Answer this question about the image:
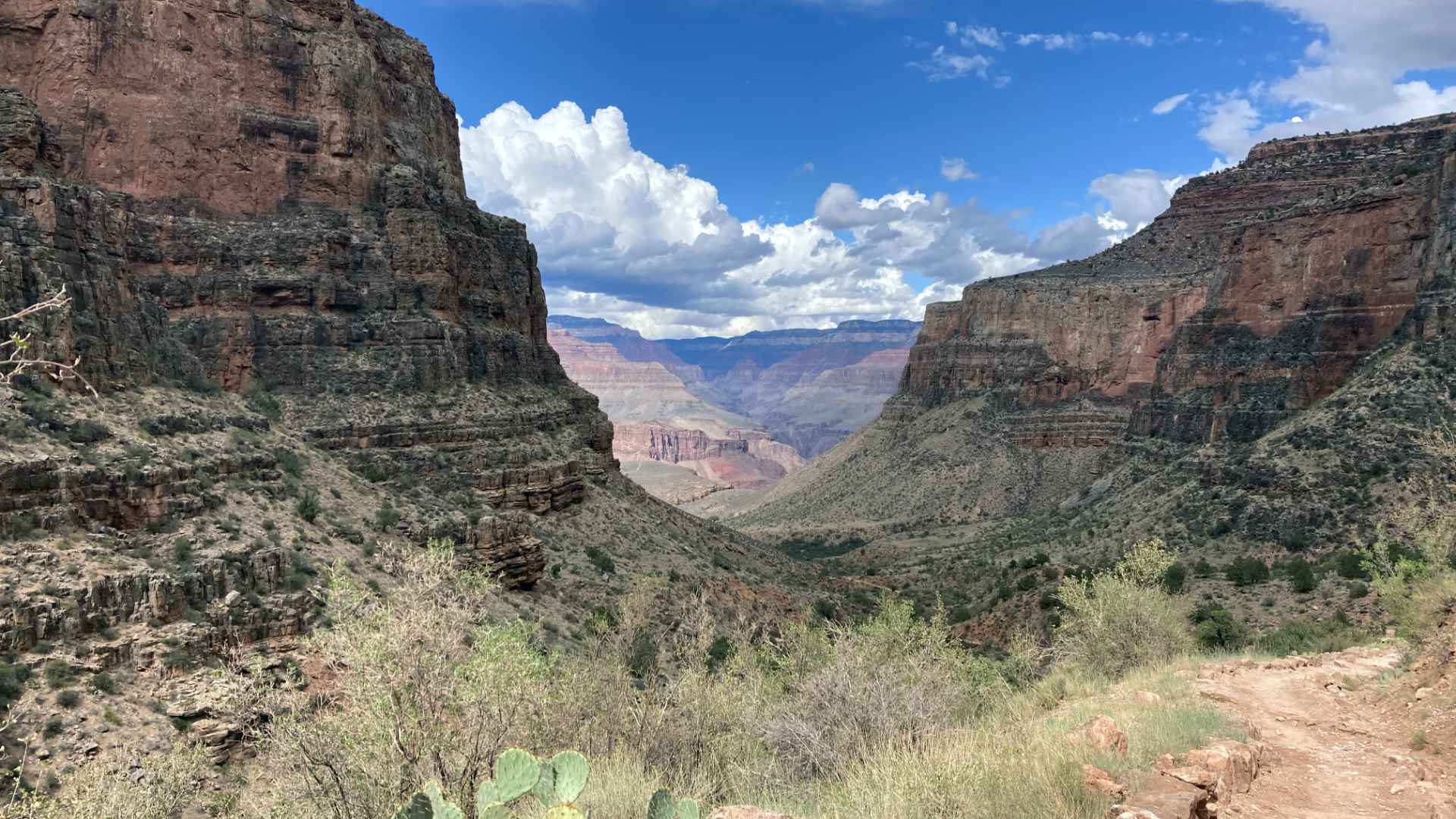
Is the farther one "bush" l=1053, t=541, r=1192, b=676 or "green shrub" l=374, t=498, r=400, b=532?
"green shrub" l=374, t=498, r=400, b=532

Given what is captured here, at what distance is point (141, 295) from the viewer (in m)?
27.5

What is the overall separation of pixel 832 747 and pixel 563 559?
25.7m

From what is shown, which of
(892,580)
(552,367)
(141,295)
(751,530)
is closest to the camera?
(141,295)

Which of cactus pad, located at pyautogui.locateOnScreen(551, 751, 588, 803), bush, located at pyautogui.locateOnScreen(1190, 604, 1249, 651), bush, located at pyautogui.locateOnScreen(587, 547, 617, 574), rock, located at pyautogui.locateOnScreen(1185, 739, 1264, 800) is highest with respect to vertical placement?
cactus pad, located at pyautogui.locateOnScreen(551, 751, 588, 803)

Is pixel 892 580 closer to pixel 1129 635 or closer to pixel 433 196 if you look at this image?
pixel 1129 635

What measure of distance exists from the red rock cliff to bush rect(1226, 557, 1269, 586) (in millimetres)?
16896

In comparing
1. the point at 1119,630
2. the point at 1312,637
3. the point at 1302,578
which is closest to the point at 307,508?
the point at 1119,630

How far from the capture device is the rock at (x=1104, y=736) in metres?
10.3

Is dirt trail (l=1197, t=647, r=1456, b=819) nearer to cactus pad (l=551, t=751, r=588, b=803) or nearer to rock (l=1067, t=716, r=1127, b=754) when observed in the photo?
rock (l=1067, t=716, r=1127, b=754)

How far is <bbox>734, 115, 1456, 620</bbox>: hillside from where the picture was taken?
1549 inches

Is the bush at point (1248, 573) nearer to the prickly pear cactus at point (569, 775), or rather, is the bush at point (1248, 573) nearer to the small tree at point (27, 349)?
the prickly pear cactus at point (569, 775)

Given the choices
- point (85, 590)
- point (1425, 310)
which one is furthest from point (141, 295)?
point (1425, 310)

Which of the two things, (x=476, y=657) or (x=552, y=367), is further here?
(x=552, y=367)

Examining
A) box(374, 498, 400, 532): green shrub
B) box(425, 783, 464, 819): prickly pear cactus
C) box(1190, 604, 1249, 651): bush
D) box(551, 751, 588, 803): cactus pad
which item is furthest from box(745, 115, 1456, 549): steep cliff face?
box(425, 783, 464, 819): prickly pear cactus
